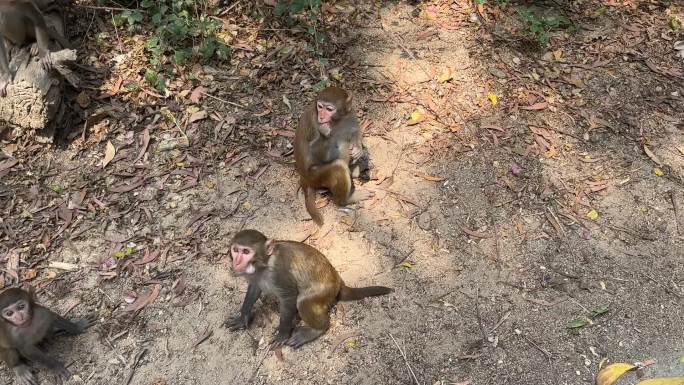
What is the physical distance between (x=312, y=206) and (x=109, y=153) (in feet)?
8.73

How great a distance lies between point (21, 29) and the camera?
6609 mm

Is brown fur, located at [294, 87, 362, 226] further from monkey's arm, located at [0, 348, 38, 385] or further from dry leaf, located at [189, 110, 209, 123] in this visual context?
monkey's arm, located at [0, 348, 38, 385]

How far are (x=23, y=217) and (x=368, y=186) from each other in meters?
3.83

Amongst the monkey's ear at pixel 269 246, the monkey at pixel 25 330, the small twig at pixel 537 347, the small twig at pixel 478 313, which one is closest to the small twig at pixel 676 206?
the small twig at pixel 537 347

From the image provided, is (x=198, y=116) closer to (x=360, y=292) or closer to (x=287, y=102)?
(x=287, y=102)

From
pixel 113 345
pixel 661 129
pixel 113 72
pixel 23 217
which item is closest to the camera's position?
pixel 113 345

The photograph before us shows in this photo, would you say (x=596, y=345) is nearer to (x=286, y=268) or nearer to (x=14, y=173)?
(x=286, y=268)

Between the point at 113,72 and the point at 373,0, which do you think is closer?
the point at 113,72

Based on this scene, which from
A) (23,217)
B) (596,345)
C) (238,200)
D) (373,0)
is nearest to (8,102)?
(23,217)

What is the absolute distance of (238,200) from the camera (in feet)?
20.8

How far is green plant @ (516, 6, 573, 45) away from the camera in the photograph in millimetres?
7707

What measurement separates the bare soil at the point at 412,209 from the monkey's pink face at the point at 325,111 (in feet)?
3.72

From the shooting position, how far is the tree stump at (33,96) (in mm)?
6273

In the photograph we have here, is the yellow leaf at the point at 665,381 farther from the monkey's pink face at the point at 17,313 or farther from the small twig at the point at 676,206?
the monkey's pink face at the point at 17,313
